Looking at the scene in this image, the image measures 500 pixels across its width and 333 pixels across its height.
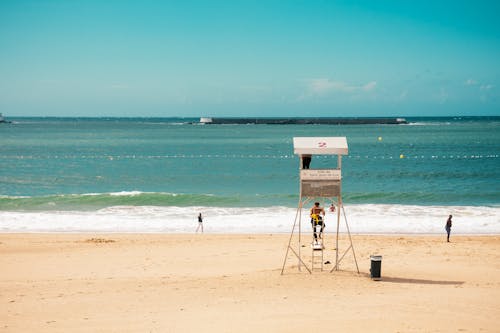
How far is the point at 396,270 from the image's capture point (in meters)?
14.7

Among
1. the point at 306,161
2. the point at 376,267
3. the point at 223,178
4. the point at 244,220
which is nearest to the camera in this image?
the point at 376,267

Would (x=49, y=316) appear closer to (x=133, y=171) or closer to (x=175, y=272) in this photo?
(x=175, y=272)

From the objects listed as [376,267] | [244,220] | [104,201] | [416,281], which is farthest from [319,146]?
[104,201]

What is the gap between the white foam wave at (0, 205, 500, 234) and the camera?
24.2m

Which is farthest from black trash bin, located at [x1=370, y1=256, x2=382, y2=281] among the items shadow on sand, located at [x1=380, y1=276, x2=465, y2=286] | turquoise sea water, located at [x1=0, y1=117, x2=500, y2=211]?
turquoise sea water, located at [x1=0, y1=117, x2=500, y2=211]

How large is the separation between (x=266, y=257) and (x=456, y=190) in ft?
80.7

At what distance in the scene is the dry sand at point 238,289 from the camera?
10070 millimetres

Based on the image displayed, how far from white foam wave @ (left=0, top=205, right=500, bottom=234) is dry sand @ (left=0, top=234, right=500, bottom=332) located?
4.58 metres

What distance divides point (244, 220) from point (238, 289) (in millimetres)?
13705

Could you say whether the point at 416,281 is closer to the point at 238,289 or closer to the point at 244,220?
the point at 238,289

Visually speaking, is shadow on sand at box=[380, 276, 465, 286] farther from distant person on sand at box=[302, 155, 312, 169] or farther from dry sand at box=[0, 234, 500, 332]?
distant person on sand at box=[302, 155, 312, 169]


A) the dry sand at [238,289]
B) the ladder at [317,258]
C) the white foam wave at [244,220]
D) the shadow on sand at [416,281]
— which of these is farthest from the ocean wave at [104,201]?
the shadow on sand at [416,281]

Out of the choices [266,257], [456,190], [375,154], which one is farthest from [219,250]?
[375,154]

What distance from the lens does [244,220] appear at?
86.3 ft
